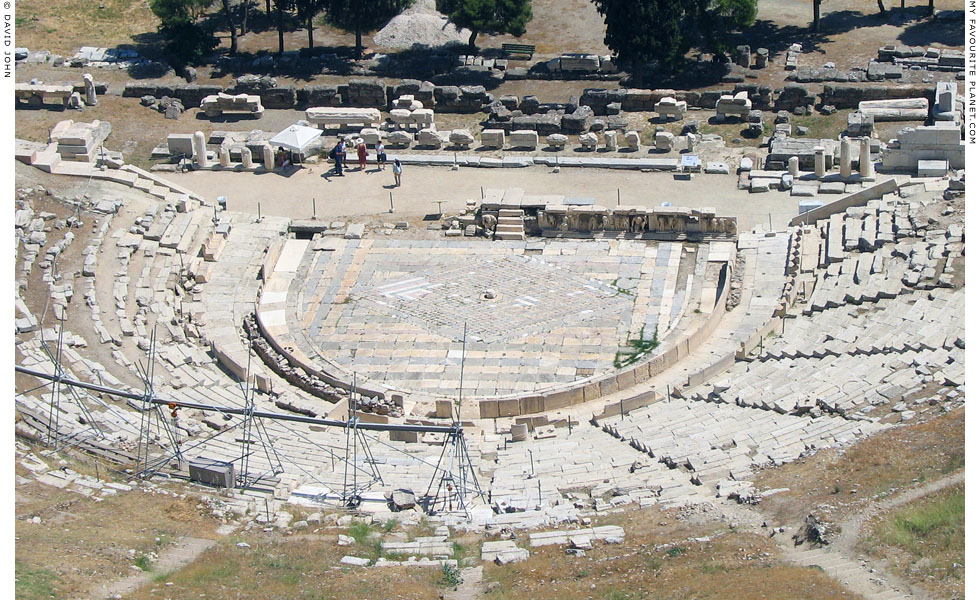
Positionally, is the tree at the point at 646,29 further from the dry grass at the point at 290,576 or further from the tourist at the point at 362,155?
the dry grass at the point at 290,576

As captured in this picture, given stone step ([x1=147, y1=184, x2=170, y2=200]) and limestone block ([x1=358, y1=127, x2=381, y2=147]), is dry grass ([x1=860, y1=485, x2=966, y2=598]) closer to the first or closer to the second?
stone step ([x1=147, y1=184, x2=170, y2=200])

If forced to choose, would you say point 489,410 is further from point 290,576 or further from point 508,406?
point 290,576

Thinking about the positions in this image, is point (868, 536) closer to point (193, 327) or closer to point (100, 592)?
point (100, 592)

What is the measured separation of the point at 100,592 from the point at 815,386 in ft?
67.9

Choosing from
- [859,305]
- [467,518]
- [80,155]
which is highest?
[80,155]

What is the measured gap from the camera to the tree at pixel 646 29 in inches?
2827

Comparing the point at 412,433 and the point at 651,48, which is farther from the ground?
the point at 651,48

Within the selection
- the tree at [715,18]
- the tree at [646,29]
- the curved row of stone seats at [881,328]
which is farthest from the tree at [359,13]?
the curved row of stone seats at [881,328]

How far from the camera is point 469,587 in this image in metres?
35.1

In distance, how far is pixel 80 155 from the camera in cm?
6225

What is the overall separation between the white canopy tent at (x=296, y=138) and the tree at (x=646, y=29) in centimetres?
1513

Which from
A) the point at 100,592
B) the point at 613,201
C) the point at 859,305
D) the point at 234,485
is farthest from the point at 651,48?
the point at 100,592

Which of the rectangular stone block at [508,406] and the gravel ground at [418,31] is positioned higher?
the gravel ground at [418,31]

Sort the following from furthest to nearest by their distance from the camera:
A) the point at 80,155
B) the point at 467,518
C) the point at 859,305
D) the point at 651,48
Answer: the point at 651,48 → the point at 80,155 → the point at 859,305 → the point at 467,518
